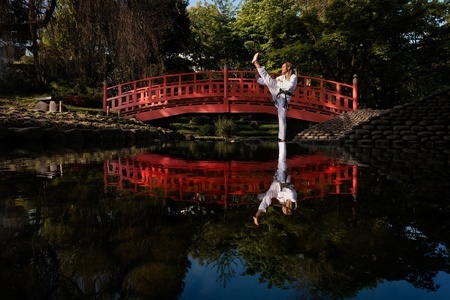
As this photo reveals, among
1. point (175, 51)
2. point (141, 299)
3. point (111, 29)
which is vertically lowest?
point (141, 299)

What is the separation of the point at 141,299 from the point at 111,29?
10.7 m

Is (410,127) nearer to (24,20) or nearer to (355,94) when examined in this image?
(355,94)

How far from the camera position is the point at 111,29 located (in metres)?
10.3

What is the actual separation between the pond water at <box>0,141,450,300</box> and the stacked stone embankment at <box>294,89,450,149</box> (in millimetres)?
5792

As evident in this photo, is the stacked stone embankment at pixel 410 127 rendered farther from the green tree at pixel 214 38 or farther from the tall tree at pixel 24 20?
the green tree at pixel 214 38

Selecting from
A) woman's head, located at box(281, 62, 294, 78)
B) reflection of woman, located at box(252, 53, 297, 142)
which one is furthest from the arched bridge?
woman's head, located at box(281, 62, 294, 78)

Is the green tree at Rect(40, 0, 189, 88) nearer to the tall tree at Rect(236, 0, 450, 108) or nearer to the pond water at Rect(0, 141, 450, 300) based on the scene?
the tall tree at Rect(236, 0, 450, 108)

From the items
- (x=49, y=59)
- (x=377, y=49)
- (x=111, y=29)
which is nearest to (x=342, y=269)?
(x=111, y=29)

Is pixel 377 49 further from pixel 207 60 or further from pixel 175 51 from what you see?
pixel 207 60

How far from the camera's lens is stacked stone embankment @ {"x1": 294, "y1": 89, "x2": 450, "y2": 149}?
7371 mm

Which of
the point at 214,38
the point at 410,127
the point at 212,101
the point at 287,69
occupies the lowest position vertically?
the point at 410,127

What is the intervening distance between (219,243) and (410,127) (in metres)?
7.93

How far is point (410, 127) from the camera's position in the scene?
7.87 m

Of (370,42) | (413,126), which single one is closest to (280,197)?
(413,126)
